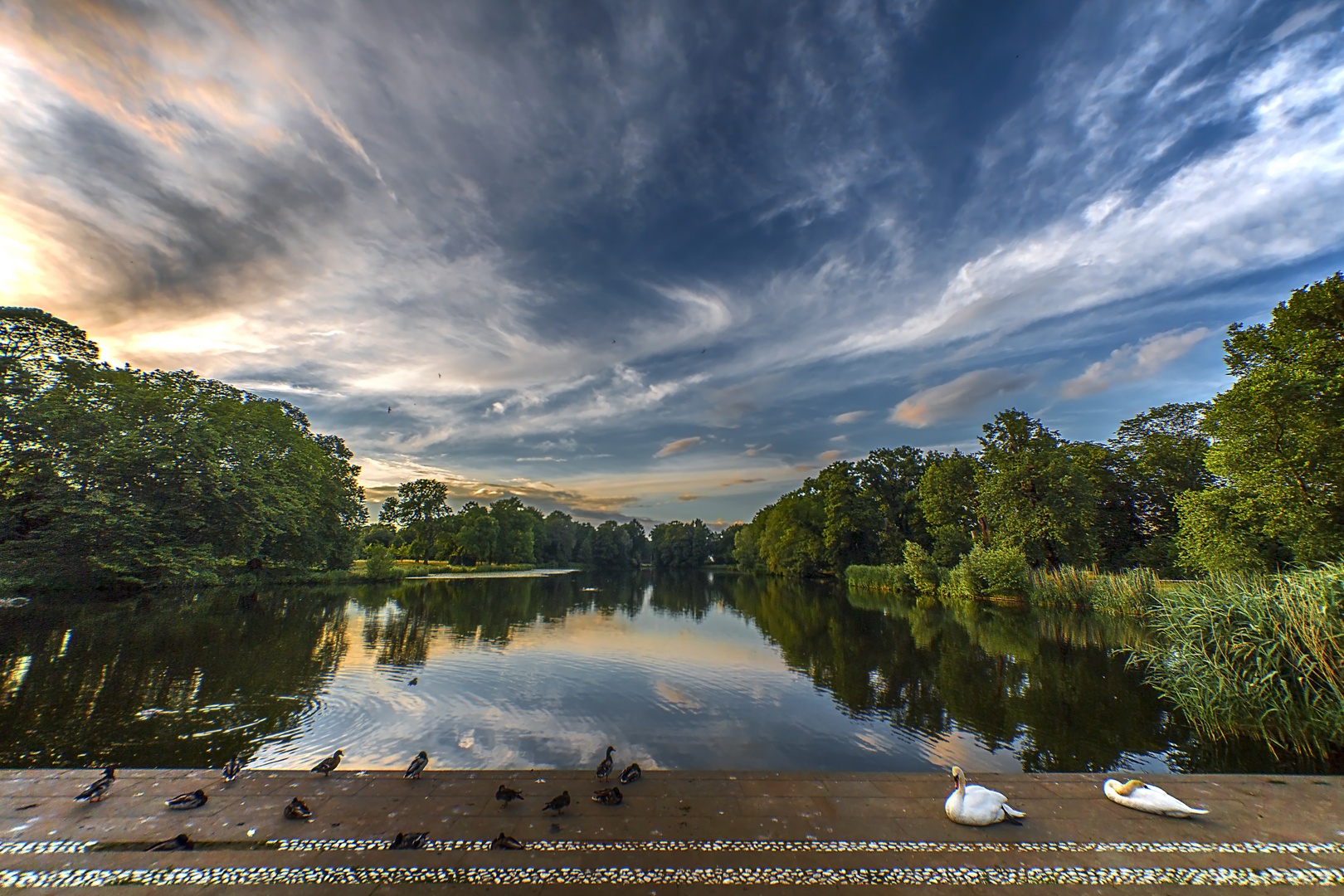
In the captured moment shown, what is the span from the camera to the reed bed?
406 inches

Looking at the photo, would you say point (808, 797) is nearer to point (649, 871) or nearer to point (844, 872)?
point (844, 872)

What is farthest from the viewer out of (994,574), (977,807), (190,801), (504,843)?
(994,574)

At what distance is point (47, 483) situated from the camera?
2689 centimetres

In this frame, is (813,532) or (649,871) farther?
(813,532)

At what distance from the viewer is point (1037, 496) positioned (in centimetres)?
4459

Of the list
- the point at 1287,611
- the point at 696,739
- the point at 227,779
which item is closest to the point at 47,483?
the point at 227,779

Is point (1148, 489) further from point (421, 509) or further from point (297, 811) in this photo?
point (421, 509)

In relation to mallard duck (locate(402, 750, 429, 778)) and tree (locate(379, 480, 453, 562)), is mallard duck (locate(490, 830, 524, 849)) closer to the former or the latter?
mallard duck (locate(402, 750, 429, 778))

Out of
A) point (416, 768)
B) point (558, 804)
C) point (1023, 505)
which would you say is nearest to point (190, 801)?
point (416, 768)

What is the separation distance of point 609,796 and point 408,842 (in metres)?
2.65

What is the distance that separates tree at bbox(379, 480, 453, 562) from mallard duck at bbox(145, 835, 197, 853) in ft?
326

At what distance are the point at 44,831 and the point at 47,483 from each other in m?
32.8

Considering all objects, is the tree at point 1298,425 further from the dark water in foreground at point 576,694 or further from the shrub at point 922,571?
the shrub at point 922,571

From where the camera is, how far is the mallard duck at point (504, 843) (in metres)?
6.30
